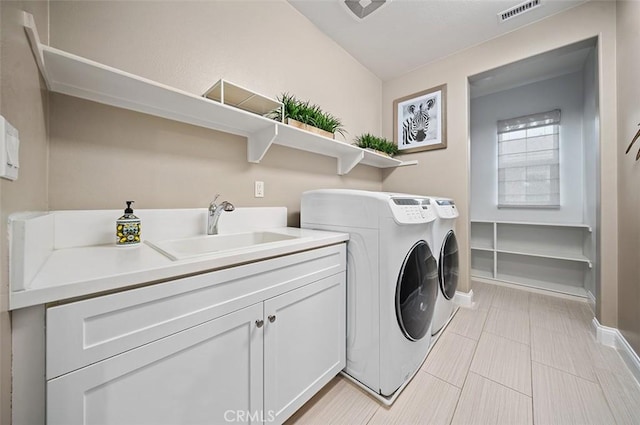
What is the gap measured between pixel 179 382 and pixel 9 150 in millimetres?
707

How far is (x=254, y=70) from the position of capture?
1.56 m

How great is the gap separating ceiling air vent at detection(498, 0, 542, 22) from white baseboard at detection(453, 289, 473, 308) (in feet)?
8.04

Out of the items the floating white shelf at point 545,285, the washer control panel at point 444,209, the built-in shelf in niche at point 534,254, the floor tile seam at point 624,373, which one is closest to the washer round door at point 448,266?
the washer control panel at point 444,209

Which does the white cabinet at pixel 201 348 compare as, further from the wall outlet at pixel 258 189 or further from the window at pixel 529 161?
the window at pixel 529 161

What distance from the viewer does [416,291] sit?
132 cm

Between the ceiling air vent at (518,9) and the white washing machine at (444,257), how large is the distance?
62.8 inches

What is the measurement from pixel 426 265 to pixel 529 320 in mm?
1453

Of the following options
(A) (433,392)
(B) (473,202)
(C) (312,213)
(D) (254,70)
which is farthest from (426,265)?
(B) (473,202)

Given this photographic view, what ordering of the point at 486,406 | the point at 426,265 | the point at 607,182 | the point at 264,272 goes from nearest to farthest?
the point at 264,272 → the point at 486,406 → the point at 426,265 → the point at 607,182

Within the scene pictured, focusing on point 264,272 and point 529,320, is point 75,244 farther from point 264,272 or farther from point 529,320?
point 529,320

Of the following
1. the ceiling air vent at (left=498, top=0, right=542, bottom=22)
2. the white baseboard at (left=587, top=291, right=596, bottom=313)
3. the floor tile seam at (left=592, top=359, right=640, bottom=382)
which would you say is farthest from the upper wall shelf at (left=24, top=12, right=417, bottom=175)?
the white baseboard at (left=587, top=291, right=596, bottom=313)

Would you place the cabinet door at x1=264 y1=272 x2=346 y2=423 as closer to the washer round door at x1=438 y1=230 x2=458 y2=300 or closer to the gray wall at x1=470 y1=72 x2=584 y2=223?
the washer round door at x1=438 y1=230 x2=458 y2=300

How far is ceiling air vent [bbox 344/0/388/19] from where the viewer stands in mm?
1744

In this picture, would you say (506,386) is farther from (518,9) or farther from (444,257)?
(518,9)
